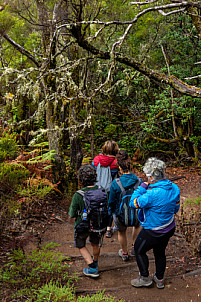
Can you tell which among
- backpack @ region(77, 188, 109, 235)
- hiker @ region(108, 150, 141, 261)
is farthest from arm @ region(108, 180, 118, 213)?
backpack @ region(77, 188, 109, 235)

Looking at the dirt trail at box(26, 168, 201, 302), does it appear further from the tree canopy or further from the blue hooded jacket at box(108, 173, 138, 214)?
the tree canopy

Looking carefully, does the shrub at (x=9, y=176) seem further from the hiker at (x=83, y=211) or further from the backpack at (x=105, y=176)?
the hiker at (x=83, y=211)

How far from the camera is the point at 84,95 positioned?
7.04m

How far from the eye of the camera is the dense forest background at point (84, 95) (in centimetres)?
658

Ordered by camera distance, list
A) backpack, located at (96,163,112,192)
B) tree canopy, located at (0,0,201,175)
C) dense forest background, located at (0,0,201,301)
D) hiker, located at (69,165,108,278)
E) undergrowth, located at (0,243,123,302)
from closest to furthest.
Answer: undergrowth, located at (0,243,123,302) → hiker, located at (69,165,108,278) → backpack, located at (96,163,112,192) → dense forest background, located at (0,0,201,301) → tree canopy, located at (0,0,201,175)

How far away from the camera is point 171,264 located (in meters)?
4.73

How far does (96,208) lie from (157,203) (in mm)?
904

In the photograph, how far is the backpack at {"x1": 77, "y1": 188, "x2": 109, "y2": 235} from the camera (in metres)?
3.84

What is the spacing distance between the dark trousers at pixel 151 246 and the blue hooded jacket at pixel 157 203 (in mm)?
121

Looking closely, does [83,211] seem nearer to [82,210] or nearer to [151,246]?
[82,210]

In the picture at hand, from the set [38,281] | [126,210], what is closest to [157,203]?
[126,210]

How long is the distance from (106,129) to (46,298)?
10878 mm

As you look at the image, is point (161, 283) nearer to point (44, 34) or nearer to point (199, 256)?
point (199, 256)

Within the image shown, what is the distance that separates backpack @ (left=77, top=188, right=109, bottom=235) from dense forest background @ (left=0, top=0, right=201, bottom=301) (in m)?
1.68
